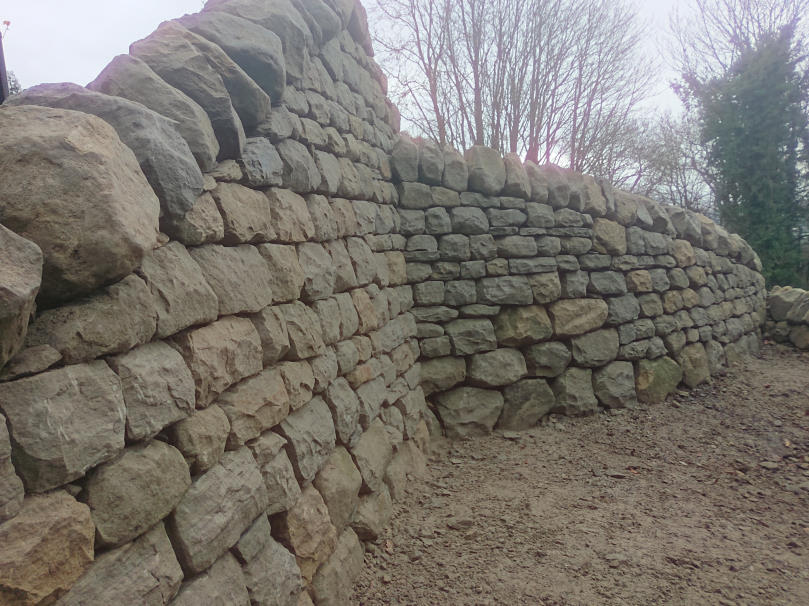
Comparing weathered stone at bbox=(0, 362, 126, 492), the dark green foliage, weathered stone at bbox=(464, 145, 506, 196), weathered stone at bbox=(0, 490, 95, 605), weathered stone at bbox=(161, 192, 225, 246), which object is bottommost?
weathered stone at bbox=(0, 490, 95, 605)

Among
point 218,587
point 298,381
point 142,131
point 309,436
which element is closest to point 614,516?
point 309,436

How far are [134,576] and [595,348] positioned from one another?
4104mm

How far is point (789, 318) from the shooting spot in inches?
279

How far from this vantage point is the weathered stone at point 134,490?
45.6 inches

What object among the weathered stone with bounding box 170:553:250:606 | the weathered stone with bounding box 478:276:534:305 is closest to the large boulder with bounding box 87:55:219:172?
the weathered stone with bounding box 170:553:250:606

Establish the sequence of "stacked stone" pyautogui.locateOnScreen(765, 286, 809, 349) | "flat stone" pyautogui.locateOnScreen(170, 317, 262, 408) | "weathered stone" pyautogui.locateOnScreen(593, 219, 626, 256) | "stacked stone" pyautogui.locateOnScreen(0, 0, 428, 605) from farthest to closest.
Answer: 1. "stacked stone" pyautogui.locateOnScreen(765, 286, 809, 349)
2. "weathered stone" pyautogui.locateOnScreen(593, 219, 626, 256)
3. "flat stone" pyautogui.locateOnScreen(170, 317, 262, 408)
4. "stacked stone" pyautogui.locateOnScreen(0, 0, 428, 605)

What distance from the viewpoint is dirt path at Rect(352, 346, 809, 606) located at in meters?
2.44

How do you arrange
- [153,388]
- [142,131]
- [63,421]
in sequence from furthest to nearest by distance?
[142,131] → [153,388] → [63,421]

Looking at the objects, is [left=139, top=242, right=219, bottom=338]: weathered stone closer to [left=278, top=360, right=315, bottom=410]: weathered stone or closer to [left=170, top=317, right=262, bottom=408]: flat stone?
[left=170, top=317, right=262, bottom=408]: flat stone

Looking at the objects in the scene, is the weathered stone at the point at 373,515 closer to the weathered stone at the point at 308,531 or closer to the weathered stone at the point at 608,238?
the weathered stone at the point at 308,531

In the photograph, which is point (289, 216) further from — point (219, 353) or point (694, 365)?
point (694, 365)

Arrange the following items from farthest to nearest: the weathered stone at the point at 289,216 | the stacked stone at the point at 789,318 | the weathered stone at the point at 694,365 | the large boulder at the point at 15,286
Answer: the stacked stone at the point at 789,318
the weathered stone at the point at 694,365
the weathered stone at the point at 289,216
the large boulder at the point at 15,286

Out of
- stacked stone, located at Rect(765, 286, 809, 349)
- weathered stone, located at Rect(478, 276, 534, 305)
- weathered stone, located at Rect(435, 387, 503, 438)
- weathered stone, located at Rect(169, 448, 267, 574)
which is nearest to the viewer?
weathered stone, located at Rect(169, 448, 267, 574)

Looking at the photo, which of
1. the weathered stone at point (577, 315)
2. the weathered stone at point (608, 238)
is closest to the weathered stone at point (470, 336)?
the weathered stone at point (577, 315)
